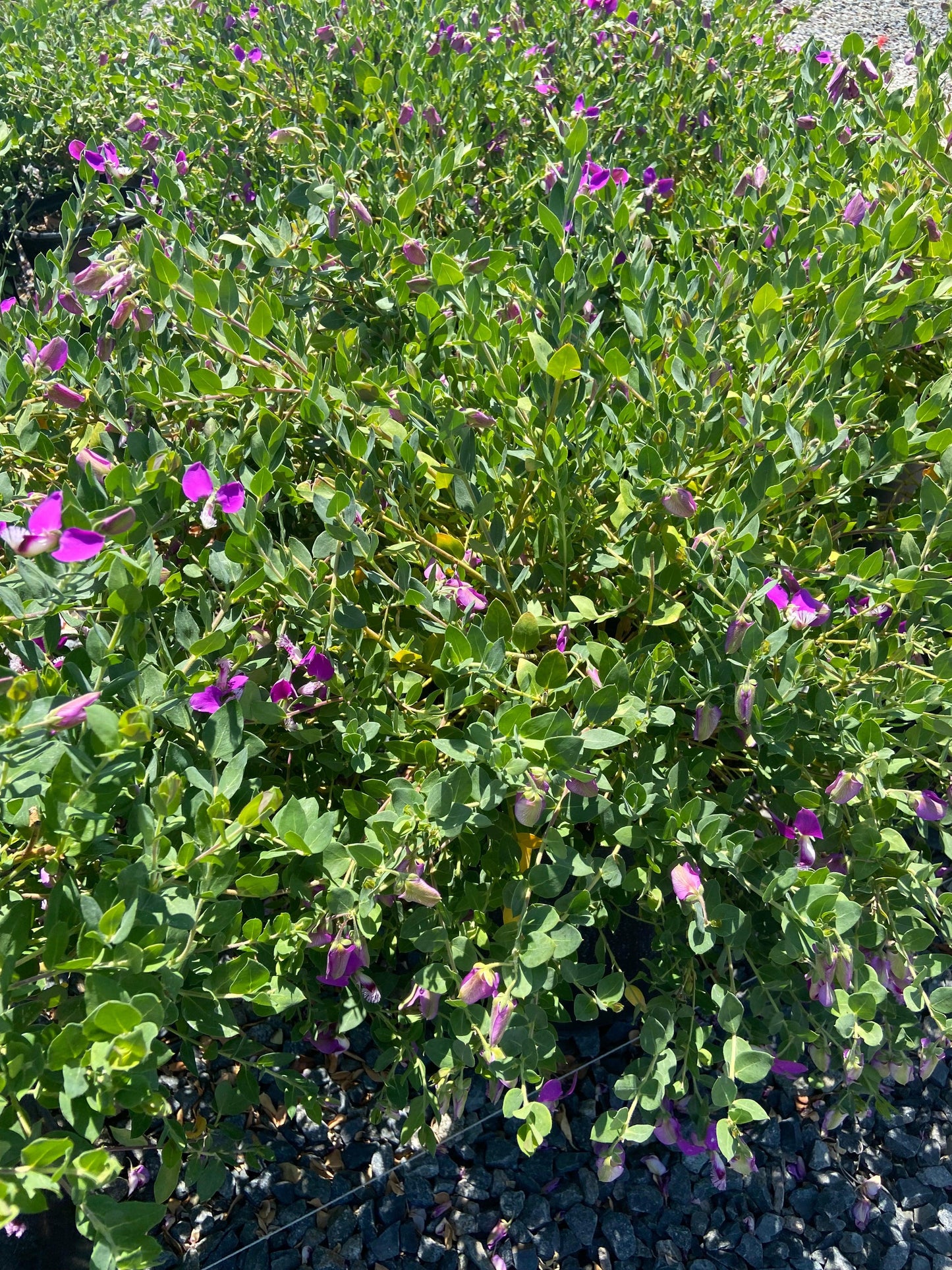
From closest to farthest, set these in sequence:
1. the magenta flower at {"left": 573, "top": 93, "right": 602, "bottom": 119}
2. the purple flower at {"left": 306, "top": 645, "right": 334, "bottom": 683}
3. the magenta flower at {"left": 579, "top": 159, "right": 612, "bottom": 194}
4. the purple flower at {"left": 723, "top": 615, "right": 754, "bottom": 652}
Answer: the purple flower at {"left": 723, "top": 615, "right": 754, "bottom": 652} < the purple flower at {"left": 306, "top": 645, "right": 334, "bottom": 683} < the magenta flower at {"left": 579, "top": 159, "right": 612, "bottom": 194} < the magenta flower at {"left": 573, "top": 93, "right": 602, "bottom": 119}

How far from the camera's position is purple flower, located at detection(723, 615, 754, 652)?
1.24 m

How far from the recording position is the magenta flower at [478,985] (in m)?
1.16

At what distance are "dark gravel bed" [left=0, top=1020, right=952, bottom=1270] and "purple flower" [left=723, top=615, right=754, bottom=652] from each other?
996 millimetres

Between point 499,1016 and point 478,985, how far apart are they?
1.8 inches

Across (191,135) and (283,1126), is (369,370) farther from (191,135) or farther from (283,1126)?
(191,135)

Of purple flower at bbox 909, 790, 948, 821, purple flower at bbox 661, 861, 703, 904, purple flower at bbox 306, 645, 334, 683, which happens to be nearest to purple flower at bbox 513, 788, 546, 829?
purple flower at bbox 661, 861, 703, 904

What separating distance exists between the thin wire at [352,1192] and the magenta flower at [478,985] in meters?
0.58

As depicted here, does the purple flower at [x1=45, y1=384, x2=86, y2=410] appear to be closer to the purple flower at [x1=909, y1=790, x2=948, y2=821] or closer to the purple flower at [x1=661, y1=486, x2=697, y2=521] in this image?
the purple flower at [x1=661, y1=486, x2=697, y2=521]

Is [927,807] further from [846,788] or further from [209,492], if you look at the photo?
[209,492]

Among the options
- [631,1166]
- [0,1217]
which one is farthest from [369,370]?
[631,1166]

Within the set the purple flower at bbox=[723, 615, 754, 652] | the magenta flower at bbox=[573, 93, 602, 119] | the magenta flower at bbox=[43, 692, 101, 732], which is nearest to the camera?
the magenta flower at bbox=[43, 692, 101, 732]

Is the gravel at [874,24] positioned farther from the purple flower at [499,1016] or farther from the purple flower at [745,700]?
the purple flower at [499,1016]

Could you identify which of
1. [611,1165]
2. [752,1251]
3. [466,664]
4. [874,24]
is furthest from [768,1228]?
[874,24]

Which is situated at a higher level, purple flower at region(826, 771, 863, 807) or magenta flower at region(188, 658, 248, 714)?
purple flower at region(826, 771, 863, 807)
